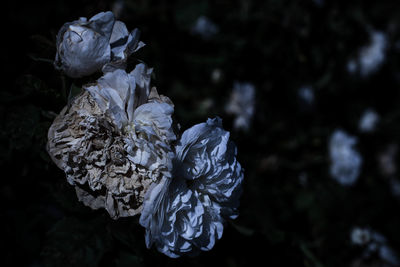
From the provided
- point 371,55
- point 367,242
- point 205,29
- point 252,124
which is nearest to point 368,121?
point 371,55

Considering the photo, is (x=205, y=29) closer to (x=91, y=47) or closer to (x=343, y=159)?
(x=343, y=159)

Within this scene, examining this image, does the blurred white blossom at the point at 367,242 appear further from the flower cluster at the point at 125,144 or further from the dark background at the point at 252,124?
the flower cluster at the point at 125,144

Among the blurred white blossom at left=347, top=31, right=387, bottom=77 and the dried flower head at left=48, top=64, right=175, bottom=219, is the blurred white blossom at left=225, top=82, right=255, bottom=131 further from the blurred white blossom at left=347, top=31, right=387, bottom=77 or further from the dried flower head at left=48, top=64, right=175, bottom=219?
the dried flower head at left=48, top=64, right=175, bottom=219

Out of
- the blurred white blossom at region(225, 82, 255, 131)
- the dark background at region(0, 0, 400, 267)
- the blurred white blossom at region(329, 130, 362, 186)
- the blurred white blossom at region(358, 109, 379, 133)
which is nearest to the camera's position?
the dark background at region(0, 0, 400, 267)

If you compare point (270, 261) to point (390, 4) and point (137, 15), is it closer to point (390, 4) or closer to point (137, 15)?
point (137, 15)

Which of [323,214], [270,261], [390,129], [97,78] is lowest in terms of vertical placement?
[390,129]

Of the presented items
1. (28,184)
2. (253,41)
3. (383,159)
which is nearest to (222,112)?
(253,41)

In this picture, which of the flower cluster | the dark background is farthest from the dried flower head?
the dark background
